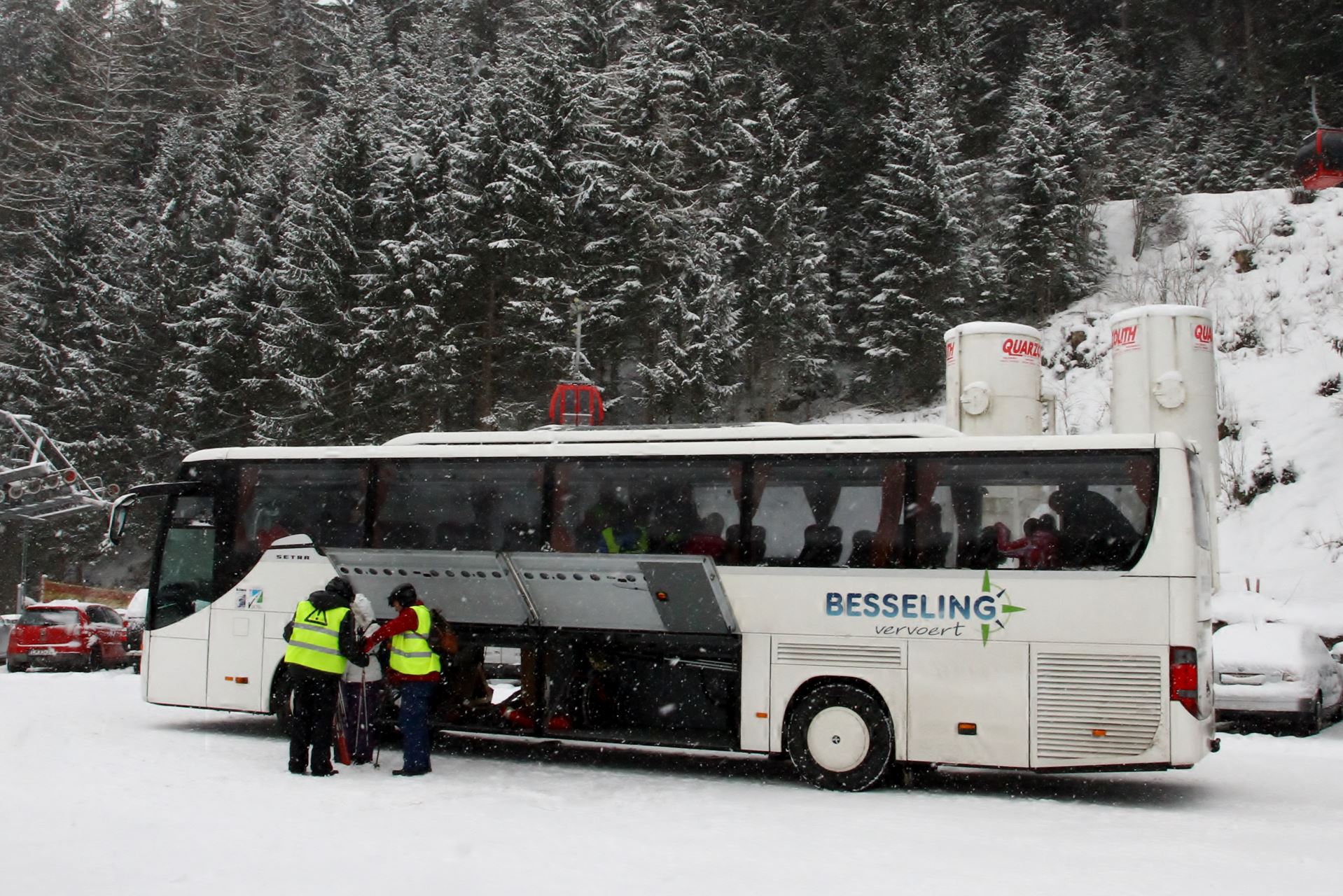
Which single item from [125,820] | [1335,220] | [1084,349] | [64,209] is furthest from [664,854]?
[64,209]

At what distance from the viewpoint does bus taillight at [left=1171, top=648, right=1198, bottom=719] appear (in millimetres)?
10492

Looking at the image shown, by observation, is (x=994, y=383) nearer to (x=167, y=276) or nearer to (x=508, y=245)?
(x=508, y=245)

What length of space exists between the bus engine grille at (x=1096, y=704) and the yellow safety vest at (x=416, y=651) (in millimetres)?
5499

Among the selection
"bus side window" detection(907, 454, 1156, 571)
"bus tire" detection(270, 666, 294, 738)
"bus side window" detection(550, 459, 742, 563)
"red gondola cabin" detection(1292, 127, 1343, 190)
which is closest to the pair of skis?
"bus tire" detection(270, 666, 294, 738)

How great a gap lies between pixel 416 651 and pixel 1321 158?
10200 mm

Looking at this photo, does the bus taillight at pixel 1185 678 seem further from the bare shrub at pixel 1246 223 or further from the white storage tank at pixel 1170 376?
the bare shrub at pixel 1246 223

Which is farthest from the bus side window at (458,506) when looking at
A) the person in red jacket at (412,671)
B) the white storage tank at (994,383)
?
the white storage tank at (994,383)

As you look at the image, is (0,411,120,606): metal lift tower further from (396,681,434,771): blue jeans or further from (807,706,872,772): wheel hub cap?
(807,706,872,772): wheel hub cap

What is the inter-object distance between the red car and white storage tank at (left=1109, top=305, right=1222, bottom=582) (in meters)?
19.2

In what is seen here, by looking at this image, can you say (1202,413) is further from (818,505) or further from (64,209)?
(64,209)

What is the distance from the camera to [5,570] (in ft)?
147

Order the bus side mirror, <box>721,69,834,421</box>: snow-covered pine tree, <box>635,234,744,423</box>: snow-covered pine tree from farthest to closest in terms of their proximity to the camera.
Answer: <box>721,69,834,421</box>: snow-covered pine tree → <box>635,234,744,423</box>: snow-covered pine tree → the bus side mirror

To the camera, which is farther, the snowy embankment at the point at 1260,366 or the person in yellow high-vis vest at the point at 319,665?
the snowy embankment at the point at 1260,366

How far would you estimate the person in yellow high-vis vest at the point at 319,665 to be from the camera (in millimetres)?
11438
